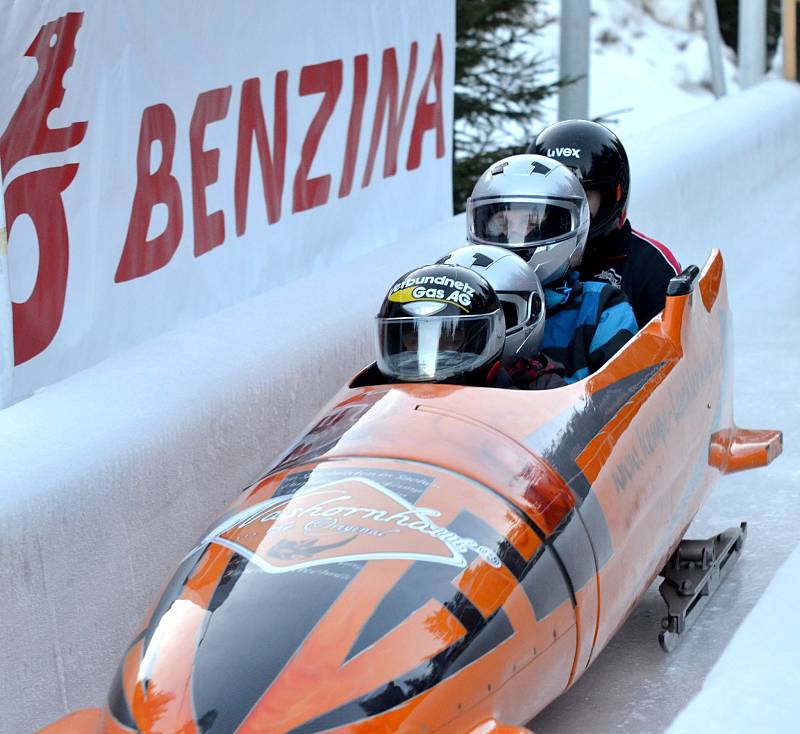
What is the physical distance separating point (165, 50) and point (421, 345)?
156 centimetres

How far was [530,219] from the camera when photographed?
3.27m

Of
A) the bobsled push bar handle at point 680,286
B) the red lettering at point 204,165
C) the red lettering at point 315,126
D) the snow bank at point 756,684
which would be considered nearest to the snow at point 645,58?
the red lettering at point 315,126

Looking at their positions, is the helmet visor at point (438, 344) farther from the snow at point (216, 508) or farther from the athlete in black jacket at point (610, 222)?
the athlete in black jacket at point (610, 222)

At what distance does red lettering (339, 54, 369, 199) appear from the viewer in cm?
483

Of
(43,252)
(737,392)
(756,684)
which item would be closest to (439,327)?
(756,684)

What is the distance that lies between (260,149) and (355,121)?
709 mm

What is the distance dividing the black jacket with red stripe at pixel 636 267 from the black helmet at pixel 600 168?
62mm

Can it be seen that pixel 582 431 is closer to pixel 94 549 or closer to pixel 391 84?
pixel 94 549

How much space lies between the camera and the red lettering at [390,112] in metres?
Answer: 5.02

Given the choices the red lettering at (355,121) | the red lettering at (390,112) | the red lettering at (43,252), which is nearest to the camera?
the red lettering at (43,252)

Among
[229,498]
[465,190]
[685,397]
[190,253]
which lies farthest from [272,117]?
[465,190]

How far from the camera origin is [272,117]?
4.28 metres

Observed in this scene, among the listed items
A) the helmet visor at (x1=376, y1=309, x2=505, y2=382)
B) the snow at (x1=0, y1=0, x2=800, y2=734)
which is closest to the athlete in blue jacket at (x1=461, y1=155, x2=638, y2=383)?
the snow at (x1=0, y1=0, x2=800, y2=734)

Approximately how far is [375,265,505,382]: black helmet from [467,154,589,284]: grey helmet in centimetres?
73
